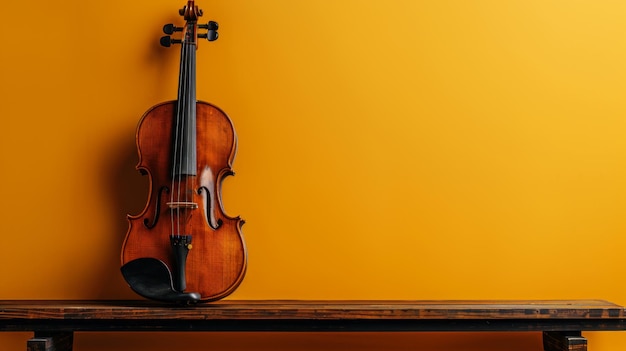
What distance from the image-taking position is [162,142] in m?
2.05

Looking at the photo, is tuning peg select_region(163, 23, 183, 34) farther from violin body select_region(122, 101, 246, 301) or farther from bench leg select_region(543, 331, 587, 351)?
bench leg select_region(543, 331, 587, 351)

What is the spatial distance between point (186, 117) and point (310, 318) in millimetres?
687

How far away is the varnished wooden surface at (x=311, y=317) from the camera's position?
1.97 meters

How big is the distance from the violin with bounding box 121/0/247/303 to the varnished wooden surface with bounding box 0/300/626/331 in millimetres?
63

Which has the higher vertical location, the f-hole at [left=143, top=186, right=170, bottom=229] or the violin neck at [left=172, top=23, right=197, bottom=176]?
the violin neck at [left=172, top=23, right=197, bottom=176]

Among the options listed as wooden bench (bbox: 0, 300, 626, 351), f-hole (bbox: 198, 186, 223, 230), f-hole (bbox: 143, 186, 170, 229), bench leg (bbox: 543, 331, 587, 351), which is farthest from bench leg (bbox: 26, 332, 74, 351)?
bench leg (bbox: 543, 331, 587, 351)

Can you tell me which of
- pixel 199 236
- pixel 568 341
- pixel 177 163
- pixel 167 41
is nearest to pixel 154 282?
pixel 199 236

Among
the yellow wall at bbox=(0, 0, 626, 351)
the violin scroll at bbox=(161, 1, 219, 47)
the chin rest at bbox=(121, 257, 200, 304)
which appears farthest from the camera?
the yellow wall at bbox=(0, 0, 626, 351)

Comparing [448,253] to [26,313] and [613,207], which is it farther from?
[26,313]

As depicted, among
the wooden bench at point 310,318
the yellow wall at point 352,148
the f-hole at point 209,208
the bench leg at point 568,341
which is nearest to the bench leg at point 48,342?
the wooden bench at point 310,318

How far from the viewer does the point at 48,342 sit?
6.61ft

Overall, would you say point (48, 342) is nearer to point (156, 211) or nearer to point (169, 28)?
point (156, 211)

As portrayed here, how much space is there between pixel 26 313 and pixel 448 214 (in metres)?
1.32

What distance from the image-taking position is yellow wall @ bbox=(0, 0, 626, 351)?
226 centimetres
